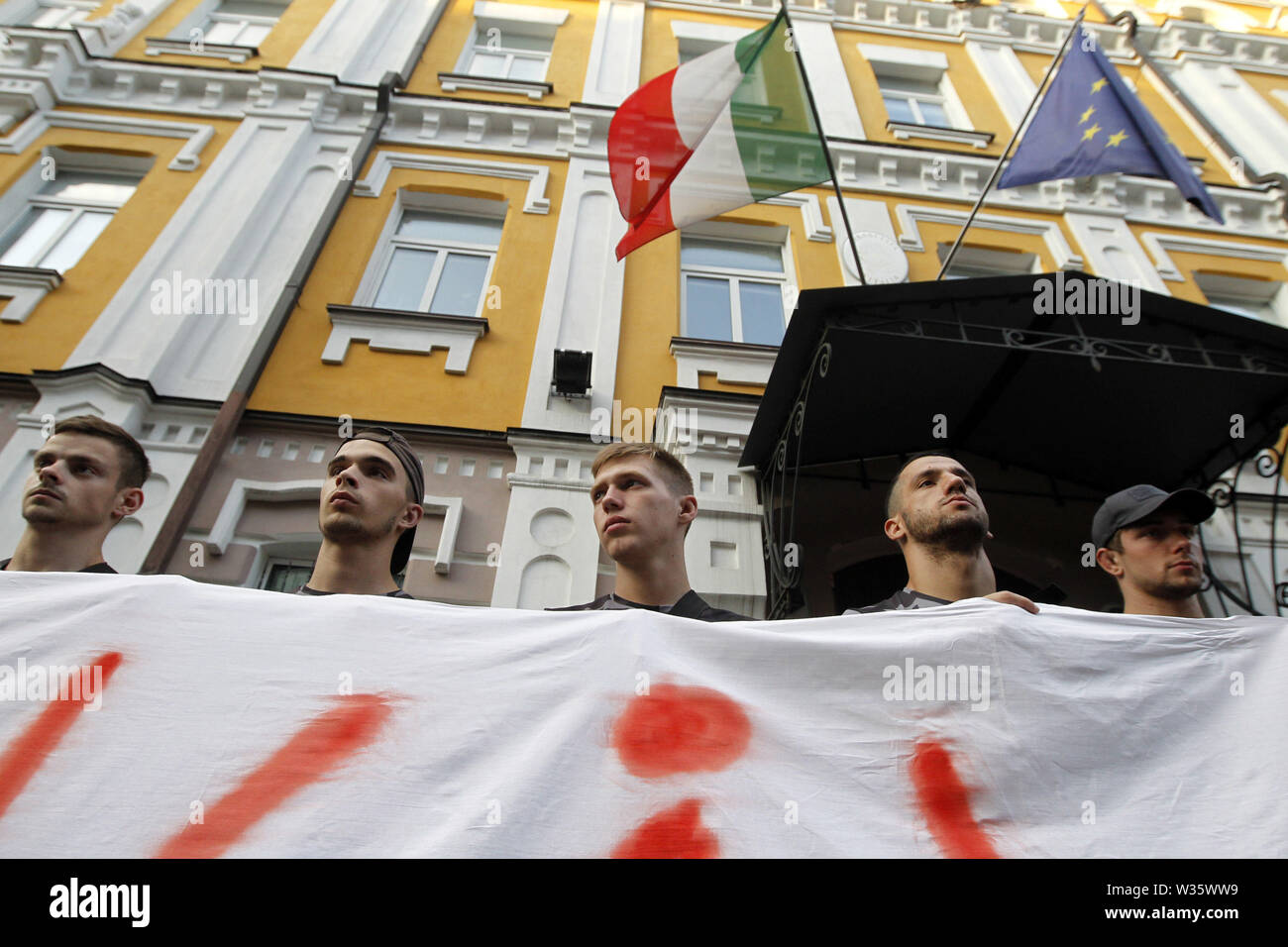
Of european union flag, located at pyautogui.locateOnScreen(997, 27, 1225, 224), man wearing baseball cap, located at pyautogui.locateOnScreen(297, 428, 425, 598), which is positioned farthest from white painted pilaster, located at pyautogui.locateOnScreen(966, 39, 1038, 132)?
man wearing baseball cap, located at pyautogui.locateOnScreen(297, 428, 425, 598)

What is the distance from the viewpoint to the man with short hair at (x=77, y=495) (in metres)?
2.58

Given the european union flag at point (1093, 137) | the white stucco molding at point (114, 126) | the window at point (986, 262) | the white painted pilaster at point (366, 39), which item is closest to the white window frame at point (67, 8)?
the white stucco molding at point (114, 126)

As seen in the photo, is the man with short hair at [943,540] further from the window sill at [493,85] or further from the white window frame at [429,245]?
the window sill at [493,85]

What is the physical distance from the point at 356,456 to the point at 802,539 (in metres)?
3.05

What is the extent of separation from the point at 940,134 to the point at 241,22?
8116 millimetres

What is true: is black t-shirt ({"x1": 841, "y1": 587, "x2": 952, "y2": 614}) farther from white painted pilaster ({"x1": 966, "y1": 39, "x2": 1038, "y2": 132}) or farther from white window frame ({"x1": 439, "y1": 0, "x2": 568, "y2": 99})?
white window frame ({"x1": 439, "y1": 0, "x2": 568, "y2": 99})

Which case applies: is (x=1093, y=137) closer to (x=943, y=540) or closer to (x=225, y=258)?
(x=943, y=540)

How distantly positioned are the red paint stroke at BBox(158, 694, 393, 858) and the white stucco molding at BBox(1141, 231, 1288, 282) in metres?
7.97

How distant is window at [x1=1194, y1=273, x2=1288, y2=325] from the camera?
708cm

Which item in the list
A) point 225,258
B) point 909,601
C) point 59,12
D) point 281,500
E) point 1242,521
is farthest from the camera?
point 59,12

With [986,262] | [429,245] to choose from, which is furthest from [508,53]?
[986,262]

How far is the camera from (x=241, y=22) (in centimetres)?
871

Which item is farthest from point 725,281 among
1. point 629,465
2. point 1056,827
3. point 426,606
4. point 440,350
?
point 1056,827

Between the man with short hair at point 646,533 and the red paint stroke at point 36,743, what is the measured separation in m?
1.45
